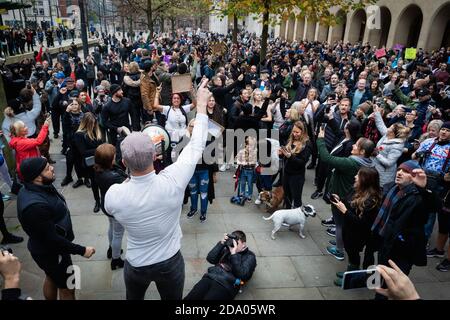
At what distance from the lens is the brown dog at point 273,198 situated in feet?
19.9

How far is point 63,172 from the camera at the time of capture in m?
7.78

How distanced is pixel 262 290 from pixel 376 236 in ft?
5.08

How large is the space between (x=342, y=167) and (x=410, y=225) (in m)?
1.35

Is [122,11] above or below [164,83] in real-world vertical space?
above

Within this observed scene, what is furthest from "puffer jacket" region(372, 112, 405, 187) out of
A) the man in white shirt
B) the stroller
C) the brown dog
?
the man in white shirt

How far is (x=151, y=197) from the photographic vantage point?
226 centimetres

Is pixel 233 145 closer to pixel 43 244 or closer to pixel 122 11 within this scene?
pixel 43 244

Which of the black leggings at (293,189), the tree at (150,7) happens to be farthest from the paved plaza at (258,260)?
the tree at (150,7)

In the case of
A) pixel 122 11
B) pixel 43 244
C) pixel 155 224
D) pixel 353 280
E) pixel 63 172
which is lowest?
pixel 63 172

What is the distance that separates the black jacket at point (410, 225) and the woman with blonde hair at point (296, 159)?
2.04m

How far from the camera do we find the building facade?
→ 22.6 m
